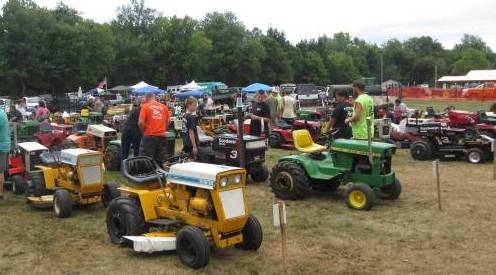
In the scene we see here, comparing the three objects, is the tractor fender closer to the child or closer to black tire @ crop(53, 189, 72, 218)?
black tire @ crop(53, 189, 72, 218)

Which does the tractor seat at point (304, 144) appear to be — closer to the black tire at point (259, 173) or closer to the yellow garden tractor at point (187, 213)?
the black tire at point (259, 173)

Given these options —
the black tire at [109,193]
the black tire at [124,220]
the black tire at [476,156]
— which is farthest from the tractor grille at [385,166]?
the black tire at [476,156]

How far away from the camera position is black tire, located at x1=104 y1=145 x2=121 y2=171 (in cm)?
1160

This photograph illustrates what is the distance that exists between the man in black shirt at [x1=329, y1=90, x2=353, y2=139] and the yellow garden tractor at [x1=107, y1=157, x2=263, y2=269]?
3713mm

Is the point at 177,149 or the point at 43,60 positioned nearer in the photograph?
the point at 177,149

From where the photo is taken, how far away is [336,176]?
8.28 m

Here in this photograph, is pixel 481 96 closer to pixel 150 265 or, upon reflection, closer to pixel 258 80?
pixel 258 80

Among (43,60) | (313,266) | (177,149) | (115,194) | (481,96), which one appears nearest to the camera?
(313,266)

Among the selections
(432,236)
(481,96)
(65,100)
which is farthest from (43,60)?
(432,236)

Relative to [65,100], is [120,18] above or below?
above

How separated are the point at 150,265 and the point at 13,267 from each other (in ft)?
4.75

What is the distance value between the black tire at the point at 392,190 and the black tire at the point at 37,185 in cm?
517

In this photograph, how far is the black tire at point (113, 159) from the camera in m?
11.6

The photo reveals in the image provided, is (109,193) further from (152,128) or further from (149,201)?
(149,201)
